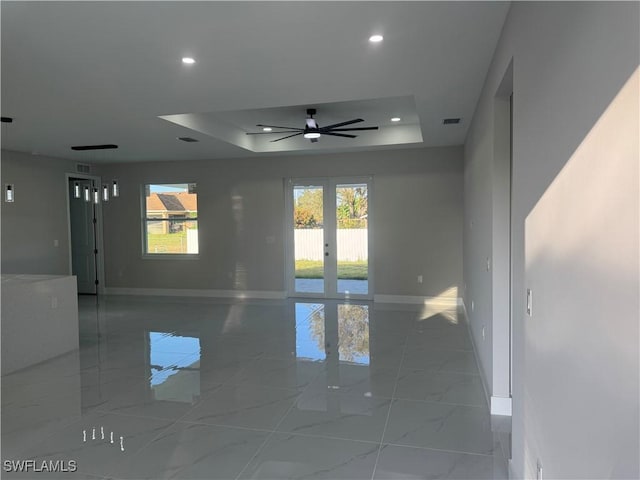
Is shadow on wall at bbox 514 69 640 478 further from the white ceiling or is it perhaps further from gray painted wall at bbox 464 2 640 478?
the white ceiling

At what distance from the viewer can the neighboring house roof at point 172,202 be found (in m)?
8.80

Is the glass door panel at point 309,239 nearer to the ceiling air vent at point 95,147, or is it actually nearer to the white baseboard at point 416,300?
the white baseboard at point 416,300

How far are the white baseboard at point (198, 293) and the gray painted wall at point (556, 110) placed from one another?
20.0 ft

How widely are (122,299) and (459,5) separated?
26.4 feet

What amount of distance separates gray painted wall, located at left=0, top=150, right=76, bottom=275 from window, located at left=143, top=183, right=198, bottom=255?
1513 mm

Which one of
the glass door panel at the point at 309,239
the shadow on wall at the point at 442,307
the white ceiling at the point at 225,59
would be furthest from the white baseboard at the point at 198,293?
the white ceiling at the point at 225,59

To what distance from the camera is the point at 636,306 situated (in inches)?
38.7

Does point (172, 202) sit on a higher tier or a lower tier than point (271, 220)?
higher

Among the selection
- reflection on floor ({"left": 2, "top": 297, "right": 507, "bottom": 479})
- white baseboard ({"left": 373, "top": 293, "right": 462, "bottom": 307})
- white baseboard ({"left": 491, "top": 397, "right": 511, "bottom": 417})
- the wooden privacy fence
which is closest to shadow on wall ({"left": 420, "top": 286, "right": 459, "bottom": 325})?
white baseboard ({"left": 373, "top": 293, "right": 462, "bottom": 307})

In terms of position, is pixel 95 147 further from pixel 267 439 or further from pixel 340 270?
pixel 267 439

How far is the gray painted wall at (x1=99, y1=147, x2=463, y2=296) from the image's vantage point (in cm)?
750

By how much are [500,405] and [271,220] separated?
19.0 ft

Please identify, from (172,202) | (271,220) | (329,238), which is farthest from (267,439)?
(172,202)

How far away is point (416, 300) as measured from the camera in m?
7.67
